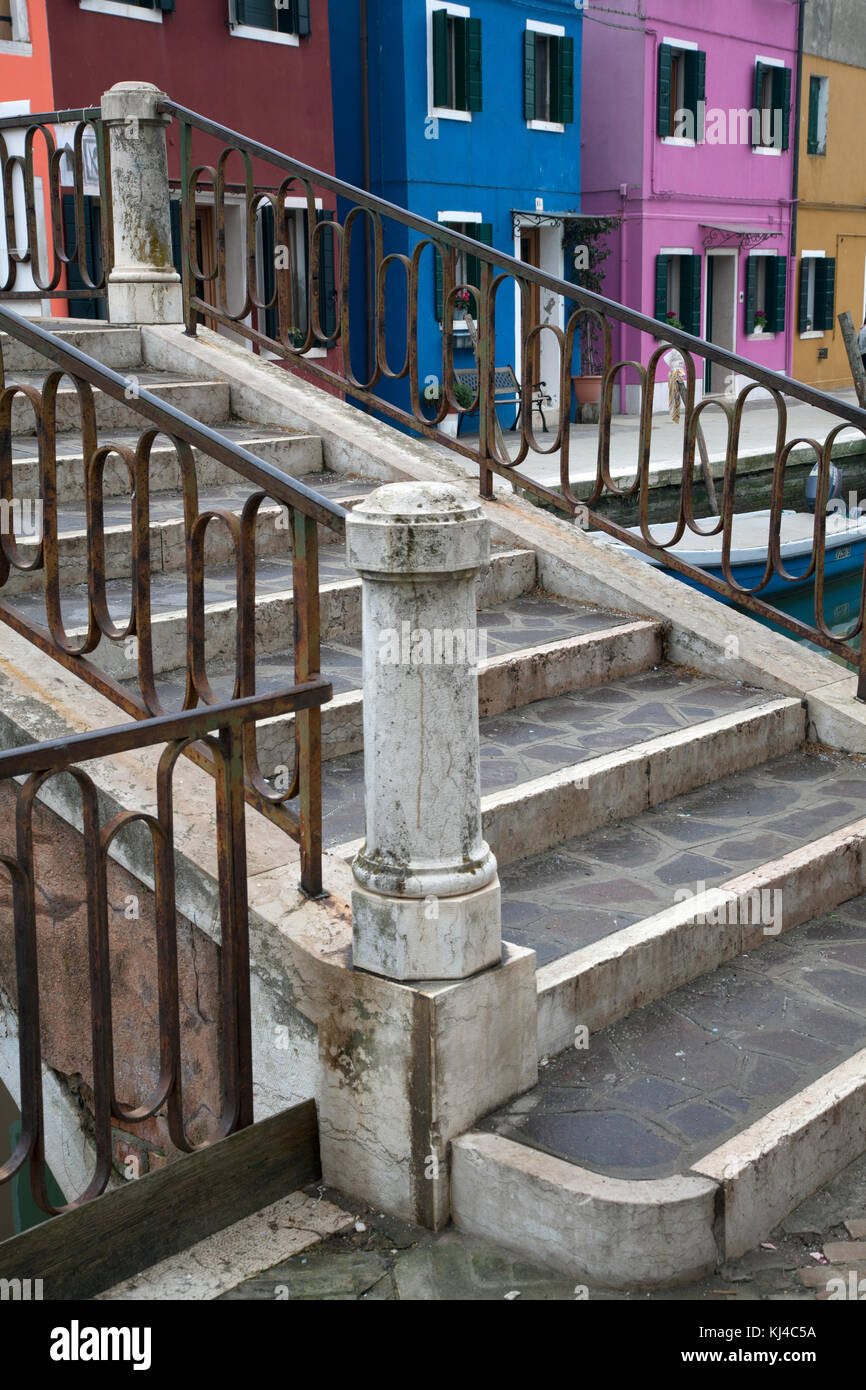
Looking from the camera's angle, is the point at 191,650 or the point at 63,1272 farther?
the point at 191,650

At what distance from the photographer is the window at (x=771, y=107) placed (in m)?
26.6

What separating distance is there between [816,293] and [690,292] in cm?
502

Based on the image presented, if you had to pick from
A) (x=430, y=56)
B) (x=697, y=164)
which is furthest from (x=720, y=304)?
Result: (x=430, y=56)

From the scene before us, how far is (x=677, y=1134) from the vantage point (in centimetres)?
338

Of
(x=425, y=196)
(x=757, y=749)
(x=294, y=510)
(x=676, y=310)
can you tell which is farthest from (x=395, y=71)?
(x=294, y=510)

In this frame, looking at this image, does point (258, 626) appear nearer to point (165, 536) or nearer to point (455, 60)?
point (165, 536)

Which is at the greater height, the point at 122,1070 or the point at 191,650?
the point at 191,650

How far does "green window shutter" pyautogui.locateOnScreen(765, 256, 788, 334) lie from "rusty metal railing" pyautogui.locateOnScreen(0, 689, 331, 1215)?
25823mm

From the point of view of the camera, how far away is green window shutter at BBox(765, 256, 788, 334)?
1072 inches

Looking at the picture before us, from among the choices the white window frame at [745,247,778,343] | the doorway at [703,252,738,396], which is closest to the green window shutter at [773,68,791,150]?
the white window frame at [745,247,778,343]

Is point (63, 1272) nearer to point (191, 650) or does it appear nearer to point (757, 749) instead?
point (191, 650)

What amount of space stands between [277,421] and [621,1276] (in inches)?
197
